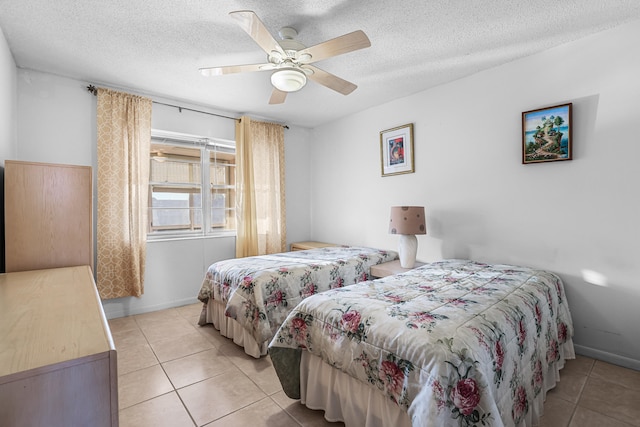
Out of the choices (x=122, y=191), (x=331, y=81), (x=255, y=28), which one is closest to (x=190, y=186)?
(x=122, y=191)

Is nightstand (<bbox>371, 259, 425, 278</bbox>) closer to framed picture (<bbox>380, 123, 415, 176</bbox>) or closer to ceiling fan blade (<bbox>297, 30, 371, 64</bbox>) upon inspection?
framed picture (<bbox>380, 123, 415, 176</bbox>)

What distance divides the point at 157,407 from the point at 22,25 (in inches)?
109

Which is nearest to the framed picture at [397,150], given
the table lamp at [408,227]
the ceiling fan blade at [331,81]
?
the table lamp at [408,227]

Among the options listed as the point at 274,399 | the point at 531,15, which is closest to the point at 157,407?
the point at 274,399

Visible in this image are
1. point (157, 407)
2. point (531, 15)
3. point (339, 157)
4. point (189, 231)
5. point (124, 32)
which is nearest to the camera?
point (157, 407)

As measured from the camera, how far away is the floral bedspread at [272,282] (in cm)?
229

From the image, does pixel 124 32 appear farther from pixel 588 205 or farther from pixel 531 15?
pixel 588 205

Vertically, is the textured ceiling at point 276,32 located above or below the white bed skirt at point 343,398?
above

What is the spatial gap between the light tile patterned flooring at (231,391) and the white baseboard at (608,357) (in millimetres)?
45

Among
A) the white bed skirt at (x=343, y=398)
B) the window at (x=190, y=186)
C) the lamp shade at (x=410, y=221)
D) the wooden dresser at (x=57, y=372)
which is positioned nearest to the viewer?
the wooden dresser at (x=57, y=372)

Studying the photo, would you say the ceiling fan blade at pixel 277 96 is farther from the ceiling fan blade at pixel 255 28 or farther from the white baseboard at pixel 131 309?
the white baseboard at pixel 131 309

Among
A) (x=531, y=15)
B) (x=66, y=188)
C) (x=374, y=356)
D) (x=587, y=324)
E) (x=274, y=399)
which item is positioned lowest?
(x=274, y=399)

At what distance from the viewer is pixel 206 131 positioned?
3732 mm

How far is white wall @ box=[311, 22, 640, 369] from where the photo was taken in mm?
2086
